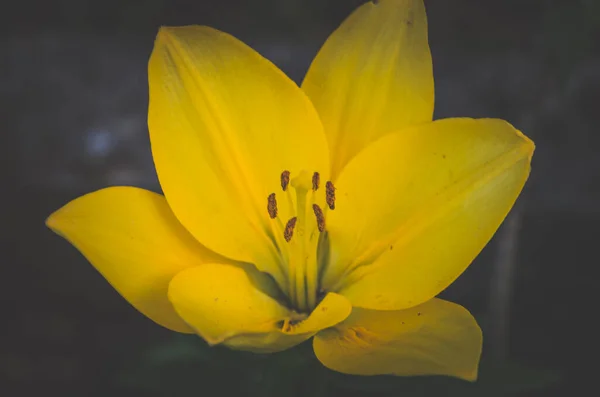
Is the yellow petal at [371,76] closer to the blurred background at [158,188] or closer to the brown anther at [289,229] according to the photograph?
the brown anther at [289,229]

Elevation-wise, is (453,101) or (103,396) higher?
(453,101)

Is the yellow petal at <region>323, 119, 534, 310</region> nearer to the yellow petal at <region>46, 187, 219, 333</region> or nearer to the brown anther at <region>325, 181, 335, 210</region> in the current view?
the brown anther at <region>325, 181, 335, 210</region>

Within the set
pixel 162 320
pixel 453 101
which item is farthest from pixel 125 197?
pixel 453 101

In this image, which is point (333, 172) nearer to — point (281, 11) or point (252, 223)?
point (252, 223)

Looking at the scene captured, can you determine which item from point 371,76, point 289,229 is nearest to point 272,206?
point 289,229

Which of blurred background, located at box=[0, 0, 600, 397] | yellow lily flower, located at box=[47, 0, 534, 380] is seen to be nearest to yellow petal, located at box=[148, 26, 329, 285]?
yellow lily flower, located at box=[47, 0, 534, 380]

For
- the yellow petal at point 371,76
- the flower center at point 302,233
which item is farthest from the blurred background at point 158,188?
the yellow petal at point 371,76
